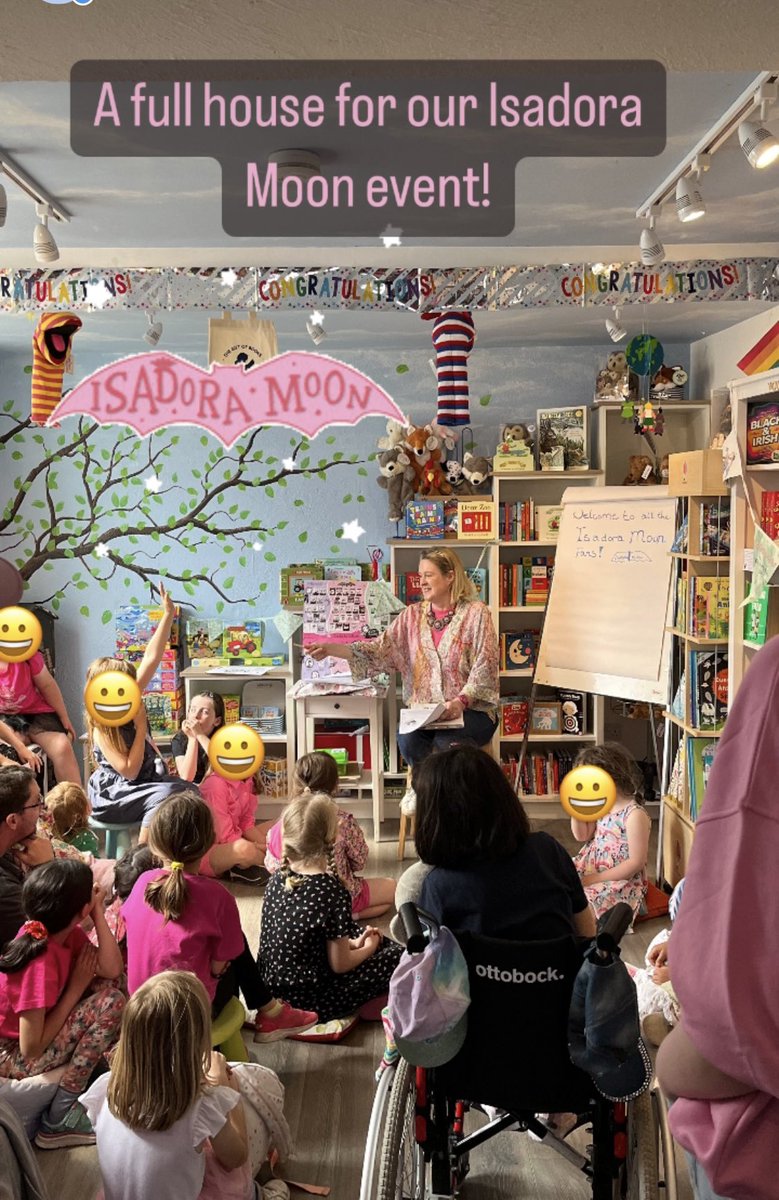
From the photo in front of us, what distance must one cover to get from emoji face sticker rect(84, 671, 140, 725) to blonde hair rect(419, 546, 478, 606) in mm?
1654

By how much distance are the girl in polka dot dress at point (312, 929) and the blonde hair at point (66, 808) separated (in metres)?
0.84

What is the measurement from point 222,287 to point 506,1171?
3.20m

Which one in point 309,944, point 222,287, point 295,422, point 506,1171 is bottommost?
point 506,1171

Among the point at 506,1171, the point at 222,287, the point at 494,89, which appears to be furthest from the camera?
the point at 222,287

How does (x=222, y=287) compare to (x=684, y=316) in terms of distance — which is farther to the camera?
(x=684, y=316)

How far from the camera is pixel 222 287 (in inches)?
168

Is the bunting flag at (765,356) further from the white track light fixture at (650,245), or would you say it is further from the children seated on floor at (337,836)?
the children seated on floor at (337,836)

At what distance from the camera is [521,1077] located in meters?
1.98

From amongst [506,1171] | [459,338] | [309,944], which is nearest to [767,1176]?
[506,1171]

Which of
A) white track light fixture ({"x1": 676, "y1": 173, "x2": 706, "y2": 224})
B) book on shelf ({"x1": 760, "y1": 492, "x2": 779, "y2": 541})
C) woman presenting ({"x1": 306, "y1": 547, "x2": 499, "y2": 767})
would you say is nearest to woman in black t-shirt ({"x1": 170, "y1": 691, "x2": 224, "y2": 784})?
woman presenting ({"x1": 306, "y1": 547, "x2": 499, "y2": 767})

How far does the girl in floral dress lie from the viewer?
3.79 m

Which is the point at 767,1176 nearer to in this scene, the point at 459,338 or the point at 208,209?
the point at 208,209

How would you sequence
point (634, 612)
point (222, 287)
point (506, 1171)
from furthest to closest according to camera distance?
point (634, 612) < point (222, 287) < point (506, 1171)

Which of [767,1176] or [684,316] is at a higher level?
[684,316]
